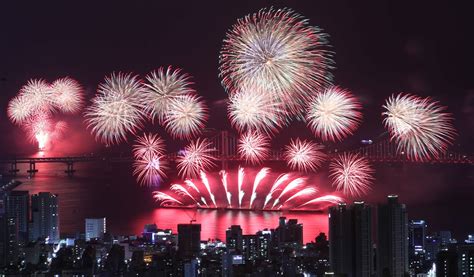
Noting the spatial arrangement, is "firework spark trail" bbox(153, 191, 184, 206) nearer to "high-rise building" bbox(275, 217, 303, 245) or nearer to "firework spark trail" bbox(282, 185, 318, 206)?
"firework spark trail" bbox(282, 185, 318, 206)

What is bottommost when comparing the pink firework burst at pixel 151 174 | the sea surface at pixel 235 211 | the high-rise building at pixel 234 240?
the high-rise building at pixel 234 240

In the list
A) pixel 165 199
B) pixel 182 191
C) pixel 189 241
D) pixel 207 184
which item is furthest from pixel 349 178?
pixel 189 241

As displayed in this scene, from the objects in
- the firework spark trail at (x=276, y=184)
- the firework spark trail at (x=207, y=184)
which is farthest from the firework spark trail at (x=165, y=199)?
the firework spark trail at (x=276, y=184)

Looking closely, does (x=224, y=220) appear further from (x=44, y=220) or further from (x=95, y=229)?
(x=44, y=220)

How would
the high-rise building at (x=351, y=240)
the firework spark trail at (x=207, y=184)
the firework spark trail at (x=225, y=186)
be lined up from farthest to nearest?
the firework spark trail at (x=207, y=184), the firework spark trail at (x=225, y=186), the high-rise building at (x=351, y=240)

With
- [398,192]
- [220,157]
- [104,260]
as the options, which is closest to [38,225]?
[104,260]

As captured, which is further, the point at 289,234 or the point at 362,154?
the point at 362,154

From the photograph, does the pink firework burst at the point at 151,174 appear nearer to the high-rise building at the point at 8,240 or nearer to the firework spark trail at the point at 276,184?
the firework spark trail at the point at 276,184
